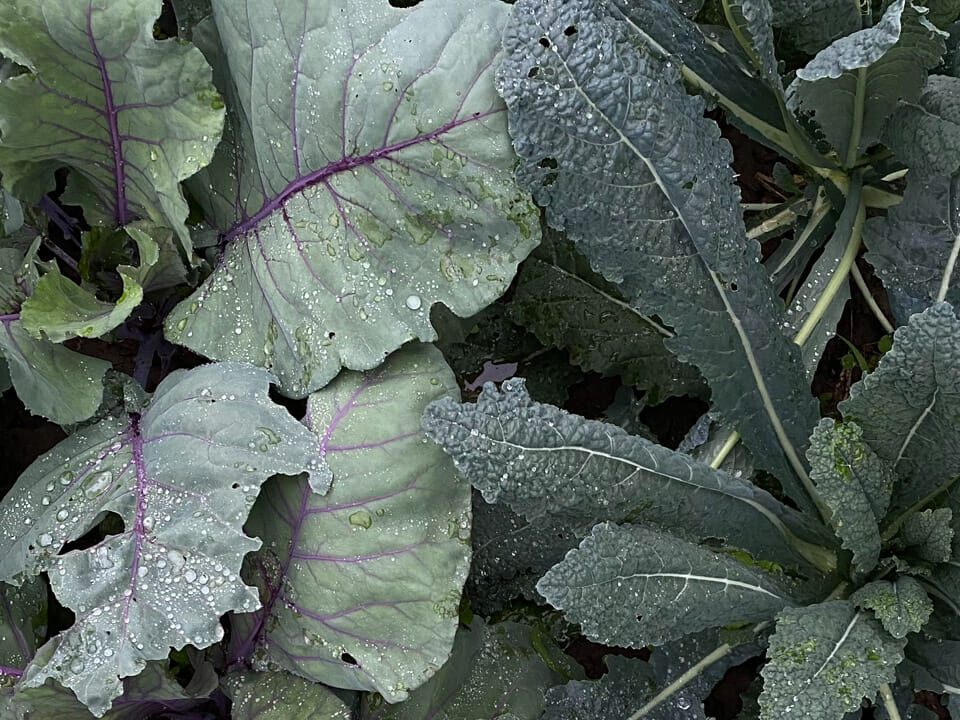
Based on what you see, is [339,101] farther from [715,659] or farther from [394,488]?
[715,659]

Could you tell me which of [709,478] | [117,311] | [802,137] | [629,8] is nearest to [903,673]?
[709,478]

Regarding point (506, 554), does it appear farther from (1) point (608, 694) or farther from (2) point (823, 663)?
(2) point (823, 663)

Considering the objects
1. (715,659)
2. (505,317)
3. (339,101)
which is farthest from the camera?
(505,317)

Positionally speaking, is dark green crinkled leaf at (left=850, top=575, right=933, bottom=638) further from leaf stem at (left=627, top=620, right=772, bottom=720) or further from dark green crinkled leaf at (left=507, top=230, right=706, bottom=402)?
dark green crinkled leaf at (left=507, top=230, right=706, bottom=402)

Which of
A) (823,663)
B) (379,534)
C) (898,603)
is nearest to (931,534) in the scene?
(898,603)

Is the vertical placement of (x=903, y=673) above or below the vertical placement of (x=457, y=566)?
below

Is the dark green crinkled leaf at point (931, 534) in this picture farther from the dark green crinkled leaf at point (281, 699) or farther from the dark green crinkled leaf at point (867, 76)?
the dark green crinkled leaf at point (281, 699)
